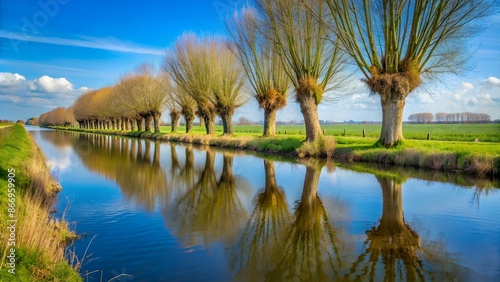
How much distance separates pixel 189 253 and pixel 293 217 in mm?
3497

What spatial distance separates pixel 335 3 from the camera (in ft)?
67.3

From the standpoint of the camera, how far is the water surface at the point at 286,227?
6156 mm

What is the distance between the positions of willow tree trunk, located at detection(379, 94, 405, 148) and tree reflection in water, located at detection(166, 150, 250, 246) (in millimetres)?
9935

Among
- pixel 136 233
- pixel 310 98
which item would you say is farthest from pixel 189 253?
pixel 310 98

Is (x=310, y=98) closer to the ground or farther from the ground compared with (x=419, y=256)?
farther from the ground

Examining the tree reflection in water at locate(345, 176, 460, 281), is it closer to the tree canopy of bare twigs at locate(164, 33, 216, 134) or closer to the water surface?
the water surface

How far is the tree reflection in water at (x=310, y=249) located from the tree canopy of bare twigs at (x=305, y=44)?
14918mm

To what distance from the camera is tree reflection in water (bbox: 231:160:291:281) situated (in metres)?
6.19

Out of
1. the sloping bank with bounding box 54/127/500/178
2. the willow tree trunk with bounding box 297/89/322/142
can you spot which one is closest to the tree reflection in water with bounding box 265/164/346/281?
the sloping bank with bounding box 54/127/500/178

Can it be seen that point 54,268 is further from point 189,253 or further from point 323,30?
point 323,30

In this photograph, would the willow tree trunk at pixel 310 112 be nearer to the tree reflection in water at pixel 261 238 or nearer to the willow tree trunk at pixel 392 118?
the willow tree trunk at pixel 392 118

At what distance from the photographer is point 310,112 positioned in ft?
81.9

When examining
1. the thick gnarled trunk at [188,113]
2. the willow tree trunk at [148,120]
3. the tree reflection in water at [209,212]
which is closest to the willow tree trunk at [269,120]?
the tree reflection in water at [209,212]

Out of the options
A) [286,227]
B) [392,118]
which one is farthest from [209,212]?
[392,118]
